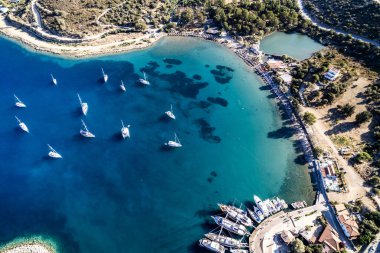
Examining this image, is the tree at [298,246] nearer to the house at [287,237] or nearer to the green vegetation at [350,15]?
the house at [287,237]

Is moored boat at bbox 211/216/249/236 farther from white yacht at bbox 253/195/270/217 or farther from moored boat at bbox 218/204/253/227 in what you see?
white yacht at bbox 253/195/270/217

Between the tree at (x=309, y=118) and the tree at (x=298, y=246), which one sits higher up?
the tree at (x=309, y=118)

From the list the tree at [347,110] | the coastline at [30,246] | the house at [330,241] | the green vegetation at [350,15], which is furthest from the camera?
the green vegetation at [350,15]

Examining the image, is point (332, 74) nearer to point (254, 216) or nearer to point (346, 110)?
point (346, 110)

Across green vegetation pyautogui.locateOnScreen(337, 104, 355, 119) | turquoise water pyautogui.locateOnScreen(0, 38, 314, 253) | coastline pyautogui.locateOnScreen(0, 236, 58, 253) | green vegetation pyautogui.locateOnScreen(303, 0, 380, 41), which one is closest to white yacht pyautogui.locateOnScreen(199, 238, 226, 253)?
turquoise water pyautogui.locateOnScreen(0, 38, 314, 253)

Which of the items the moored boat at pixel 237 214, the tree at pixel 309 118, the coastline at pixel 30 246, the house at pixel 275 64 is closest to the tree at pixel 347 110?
the tree at pixel 309 118

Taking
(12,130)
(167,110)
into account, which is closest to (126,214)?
(167,110)

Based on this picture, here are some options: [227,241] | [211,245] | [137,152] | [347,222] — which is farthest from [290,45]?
[211,245]
